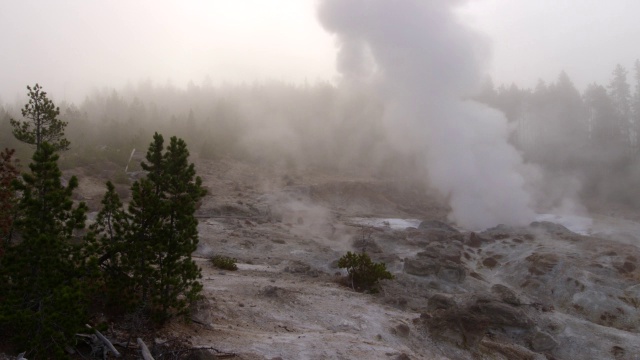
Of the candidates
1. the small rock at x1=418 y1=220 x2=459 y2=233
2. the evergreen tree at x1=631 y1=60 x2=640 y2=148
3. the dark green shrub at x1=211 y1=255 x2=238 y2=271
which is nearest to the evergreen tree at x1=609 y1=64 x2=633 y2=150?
the evergreen tree at x1=631 y1=60 x2=640 y2=148

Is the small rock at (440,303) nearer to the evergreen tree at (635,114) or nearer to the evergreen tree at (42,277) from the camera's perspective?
the evergreen tree at (42,277)

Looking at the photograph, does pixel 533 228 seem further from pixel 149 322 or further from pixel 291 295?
pixel 149 322

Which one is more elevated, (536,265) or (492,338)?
(536,265)

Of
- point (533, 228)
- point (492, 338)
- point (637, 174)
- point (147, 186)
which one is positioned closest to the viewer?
point (147, 186)

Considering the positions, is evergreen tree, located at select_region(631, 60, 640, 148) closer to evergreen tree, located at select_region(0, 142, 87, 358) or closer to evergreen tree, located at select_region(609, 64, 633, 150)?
evergreen tree, located at select_region(609, 64, 633, 150)

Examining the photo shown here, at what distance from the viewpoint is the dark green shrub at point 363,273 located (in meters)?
19.8

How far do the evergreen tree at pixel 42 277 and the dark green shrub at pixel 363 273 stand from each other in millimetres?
12815

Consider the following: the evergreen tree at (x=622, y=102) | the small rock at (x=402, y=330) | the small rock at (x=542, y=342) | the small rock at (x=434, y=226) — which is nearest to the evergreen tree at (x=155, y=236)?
the small rock at (x=402, y=330)

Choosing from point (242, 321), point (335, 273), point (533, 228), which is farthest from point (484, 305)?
point (533, 228)

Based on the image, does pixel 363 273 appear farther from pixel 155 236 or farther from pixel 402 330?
pixel 155 236

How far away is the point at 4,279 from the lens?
8.54 meters

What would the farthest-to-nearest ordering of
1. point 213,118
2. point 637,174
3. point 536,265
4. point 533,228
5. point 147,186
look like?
point 213,118, point 637,174, point 533,228, point 536,265, point 147,186

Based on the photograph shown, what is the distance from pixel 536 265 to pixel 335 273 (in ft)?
39.9

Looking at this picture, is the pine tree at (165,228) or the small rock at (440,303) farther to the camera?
the small rock at (440,303)
